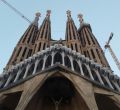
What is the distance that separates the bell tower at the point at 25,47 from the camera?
117 ft

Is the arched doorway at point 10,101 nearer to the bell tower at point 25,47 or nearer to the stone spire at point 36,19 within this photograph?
the bell tower at point 25,47

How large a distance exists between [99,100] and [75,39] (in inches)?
775

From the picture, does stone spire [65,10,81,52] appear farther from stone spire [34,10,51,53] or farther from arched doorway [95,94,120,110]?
arched doorway [95,94,120,110]

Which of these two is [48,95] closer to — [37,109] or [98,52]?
[37,109]

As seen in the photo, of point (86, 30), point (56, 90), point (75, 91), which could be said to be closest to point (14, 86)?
point (56, 90)

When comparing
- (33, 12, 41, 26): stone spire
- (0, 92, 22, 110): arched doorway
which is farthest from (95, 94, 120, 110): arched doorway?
(33, 12, 41, 26): stone spire

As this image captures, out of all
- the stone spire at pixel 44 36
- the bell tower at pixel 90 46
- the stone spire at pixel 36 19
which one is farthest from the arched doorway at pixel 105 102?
the stone spire at pixel 36 19

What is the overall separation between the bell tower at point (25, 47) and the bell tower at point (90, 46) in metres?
8.24

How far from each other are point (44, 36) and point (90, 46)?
24.8ft

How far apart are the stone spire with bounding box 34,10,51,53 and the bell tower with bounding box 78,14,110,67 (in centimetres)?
587

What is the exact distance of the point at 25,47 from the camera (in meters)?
39.4

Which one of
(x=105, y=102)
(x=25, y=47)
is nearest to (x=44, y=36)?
(x=25, y=47)

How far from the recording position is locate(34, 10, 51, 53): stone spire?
3850 cm

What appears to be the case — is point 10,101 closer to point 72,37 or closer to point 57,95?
point 57,95
